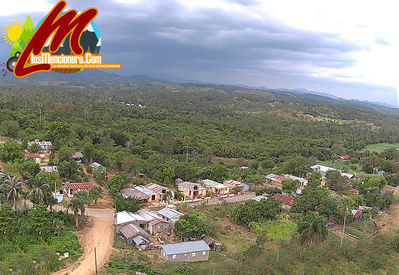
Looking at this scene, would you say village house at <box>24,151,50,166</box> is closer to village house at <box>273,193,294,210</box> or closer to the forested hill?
the forested hill

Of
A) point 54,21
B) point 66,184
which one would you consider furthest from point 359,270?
point 66,184

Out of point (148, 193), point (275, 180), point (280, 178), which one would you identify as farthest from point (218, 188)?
point (280, 178)

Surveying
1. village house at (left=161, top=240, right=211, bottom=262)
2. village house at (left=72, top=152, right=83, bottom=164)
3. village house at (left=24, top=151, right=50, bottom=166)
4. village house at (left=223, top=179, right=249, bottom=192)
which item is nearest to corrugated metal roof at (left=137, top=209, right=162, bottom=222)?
village house at (left=161, top=240, right=211, bottom=262)

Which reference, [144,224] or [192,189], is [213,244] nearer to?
[144,224]

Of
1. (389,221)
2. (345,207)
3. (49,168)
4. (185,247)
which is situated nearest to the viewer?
(185,247)

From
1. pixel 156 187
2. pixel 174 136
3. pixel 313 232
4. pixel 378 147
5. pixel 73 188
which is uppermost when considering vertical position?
pixel 174 136

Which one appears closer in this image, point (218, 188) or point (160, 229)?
point (160, 229)

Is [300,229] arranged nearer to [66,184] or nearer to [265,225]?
[265,225]
